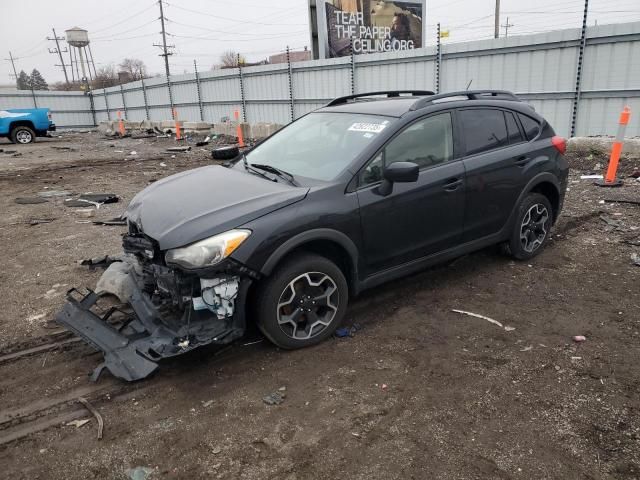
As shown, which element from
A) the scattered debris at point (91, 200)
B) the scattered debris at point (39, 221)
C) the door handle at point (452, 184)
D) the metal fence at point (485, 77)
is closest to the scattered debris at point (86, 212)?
the scattered debris at point (91, 200)

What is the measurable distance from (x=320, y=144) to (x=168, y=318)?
1.94m

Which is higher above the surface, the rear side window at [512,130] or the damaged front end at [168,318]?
the rear side window at [512,130]

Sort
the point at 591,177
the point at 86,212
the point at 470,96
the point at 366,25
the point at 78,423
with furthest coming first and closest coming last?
the point at 366,25 → the point at 591,177 → the point at 86,212 → the point at 470,96 → the point at 78,423

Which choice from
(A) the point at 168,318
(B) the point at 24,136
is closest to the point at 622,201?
(A) the point at 168,318

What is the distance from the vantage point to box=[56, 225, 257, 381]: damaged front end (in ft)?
10.3

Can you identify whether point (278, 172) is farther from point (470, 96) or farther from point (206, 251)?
point (470, 96)

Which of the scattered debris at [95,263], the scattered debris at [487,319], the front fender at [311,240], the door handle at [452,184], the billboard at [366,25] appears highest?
the billboard at [366,25]

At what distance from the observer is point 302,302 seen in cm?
352

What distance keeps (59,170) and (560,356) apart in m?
13.7

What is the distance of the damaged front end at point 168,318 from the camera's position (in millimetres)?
3131

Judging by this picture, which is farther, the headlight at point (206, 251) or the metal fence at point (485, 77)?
the metal fence at point (485, 77)

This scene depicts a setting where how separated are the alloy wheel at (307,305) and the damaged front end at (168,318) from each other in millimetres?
334

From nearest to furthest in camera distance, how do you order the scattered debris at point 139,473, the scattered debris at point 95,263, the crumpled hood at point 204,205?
the scattered debris at point 139,473 < the crumpled hood at point 204,205 < the scattered debris at point 95,263

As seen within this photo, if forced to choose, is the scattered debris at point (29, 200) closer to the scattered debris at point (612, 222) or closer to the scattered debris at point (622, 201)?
the scattered debris at point (612, 222)
